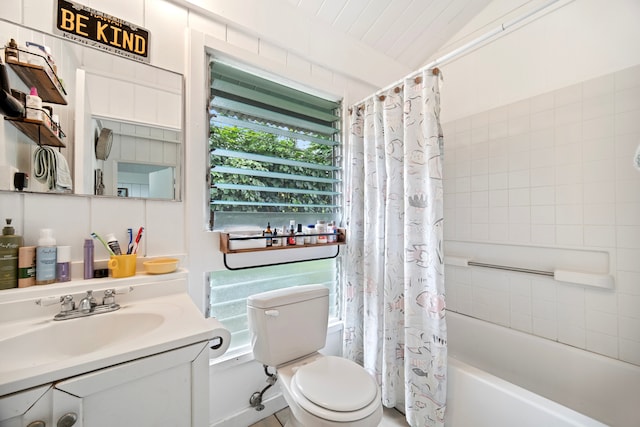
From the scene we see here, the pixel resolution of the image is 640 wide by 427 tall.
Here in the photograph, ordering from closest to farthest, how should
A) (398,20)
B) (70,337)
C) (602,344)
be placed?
(70,337)
(602,344)
(398,20)

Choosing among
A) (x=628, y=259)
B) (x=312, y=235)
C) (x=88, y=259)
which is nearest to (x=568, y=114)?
(x=628, y=259)

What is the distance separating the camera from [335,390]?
113cm

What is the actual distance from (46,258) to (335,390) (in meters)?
1.24

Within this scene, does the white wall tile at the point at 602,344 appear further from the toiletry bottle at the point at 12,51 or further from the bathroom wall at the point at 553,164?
the toiletry bottle at the point at 12,51

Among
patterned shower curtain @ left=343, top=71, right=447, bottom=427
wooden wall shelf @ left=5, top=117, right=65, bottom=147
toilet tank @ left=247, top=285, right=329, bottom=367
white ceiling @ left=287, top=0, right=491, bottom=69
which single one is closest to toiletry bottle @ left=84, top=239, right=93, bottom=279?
wooden wall shelf @ left=5, top=117, right=65, bottom=147

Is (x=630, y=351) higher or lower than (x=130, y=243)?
lower

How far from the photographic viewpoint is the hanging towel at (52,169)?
96 cm

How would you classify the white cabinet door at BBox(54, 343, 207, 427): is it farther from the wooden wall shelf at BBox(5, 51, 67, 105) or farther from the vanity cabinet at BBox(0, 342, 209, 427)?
the wooden wall shelf at BBox(5, 51, 67, 105)

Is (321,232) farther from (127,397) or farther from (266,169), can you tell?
(127,397)

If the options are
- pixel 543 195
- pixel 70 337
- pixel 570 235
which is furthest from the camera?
pixel 543 195

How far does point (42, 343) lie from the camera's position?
778 mm

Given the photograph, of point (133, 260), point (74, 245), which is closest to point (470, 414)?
point (133, 260)

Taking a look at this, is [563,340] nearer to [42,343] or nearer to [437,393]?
[437,393]

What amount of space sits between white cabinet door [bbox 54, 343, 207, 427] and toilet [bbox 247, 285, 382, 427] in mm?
530
